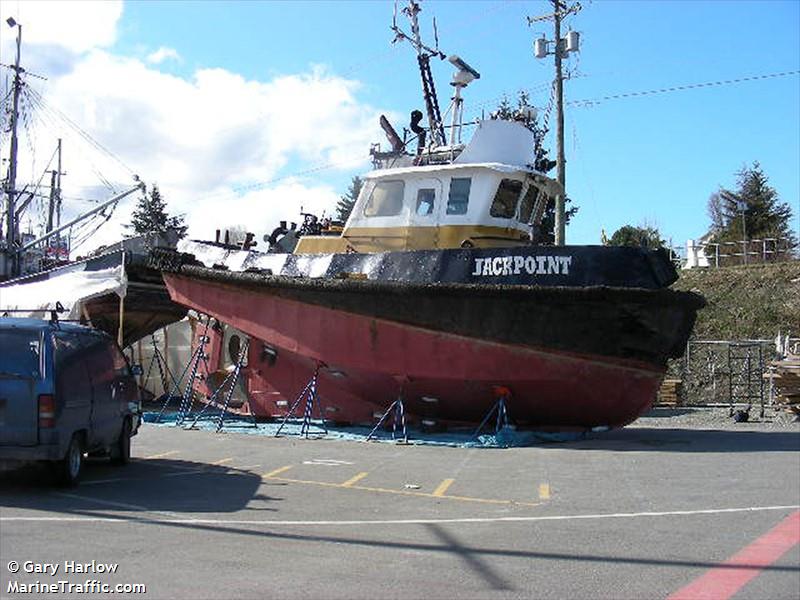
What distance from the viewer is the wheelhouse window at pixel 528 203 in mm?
14688

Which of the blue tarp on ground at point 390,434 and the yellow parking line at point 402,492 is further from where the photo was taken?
the blue tarp on ground at point 390,434

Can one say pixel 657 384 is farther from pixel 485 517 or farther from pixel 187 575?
pixel 187 575

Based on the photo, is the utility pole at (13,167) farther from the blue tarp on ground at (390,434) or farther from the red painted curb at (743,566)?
the red painted curb at (743,566)

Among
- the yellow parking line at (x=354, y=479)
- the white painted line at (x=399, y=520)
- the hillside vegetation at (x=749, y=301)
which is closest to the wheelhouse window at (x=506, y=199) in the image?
the yellow parking line at (x=354, y=479)

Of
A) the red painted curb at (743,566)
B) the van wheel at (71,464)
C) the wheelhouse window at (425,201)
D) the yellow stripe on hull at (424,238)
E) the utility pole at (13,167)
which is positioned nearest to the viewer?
the red painted curb at (743,566)

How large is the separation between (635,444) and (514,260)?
3574mm

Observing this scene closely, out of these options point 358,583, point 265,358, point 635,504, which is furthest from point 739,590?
point 265,358

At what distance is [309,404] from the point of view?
14062 mm

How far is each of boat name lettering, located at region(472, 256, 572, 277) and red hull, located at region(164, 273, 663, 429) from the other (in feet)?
3.73

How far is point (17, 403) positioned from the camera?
759cm

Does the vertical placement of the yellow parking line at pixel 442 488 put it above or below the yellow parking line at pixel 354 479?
above

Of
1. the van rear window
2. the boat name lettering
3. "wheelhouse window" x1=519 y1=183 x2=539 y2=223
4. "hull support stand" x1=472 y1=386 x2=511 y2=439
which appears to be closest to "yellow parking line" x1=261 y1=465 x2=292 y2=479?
the van rear window

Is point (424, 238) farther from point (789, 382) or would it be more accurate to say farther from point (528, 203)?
point (789, 382)

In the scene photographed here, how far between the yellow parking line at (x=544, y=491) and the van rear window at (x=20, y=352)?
5137 mm
